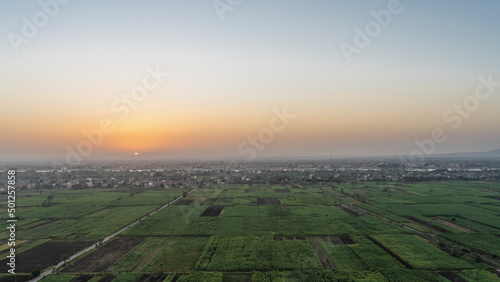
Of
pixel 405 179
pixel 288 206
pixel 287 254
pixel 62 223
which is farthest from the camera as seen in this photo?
pixel 405 179

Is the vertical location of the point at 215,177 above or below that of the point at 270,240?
above

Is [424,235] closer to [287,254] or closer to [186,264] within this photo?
[287,254]

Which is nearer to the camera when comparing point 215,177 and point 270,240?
point 270,240

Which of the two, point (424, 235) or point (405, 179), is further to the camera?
point (405, 179)

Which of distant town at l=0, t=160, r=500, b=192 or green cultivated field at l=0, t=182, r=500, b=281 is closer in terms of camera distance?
green cultivated field at l=0, t=182, r=500, b=281

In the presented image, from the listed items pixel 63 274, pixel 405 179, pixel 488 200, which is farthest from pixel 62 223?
pixel 405 179

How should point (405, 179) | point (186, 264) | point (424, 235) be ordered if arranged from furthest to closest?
point (405, 179), point (424, 235), point (186, 264)

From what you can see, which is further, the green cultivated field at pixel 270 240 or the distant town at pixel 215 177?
the distant town at pixel 215 177
